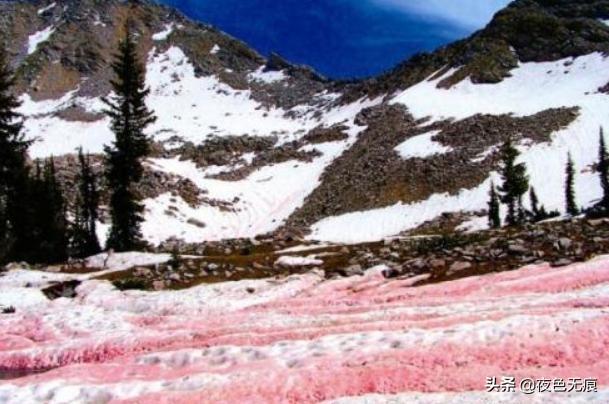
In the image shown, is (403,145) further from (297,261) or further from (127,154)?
(297,261)

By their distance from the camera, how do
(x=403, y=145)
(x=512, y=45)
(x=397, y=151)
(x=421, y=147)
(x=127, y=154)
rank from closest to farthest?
(x=127, y=154) < (x=421, y=147) < (x=397, y=151) < (x=403, y=145) < (x=512, y=45)

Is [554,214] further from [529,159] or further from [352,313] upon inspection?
[352,313]

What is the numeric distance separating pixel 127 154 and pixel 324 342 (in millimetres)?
43042

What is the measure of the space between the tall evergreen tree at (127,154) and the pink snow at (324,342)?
27.9 meters

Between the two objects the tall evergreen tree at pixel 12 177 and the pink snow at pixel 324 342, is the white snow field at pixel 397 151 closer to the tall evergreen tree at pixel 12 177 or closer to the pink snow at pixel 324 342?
the tall evergreen tree at pixel 12 177

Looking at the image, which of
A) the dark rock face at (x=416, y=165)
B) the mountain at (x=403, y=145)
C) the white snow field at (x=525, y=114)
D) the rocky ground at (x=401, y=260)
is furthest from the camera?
the dark rock face at (x=416, y=165)

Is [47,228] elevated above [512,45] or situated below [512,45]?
below

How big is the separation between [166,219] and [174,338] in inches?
3488

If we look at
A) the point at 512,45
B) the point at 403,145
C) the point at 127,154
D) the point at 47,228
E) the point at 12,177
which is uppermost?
the point at 512,45

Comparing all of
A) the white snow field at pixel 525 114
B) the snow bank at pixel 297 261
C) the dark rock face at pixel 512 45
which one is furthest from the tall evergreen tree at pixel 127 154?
the dark rock face at pixel 512 45

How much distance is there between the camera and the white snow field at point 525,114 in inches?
3720

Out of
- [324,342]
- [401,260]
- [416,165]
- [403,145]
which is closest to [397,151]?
[403,145]

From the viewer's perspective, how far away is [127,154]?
2229 inches

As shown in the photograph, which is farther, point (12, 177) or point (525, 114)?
point (525, 114)
